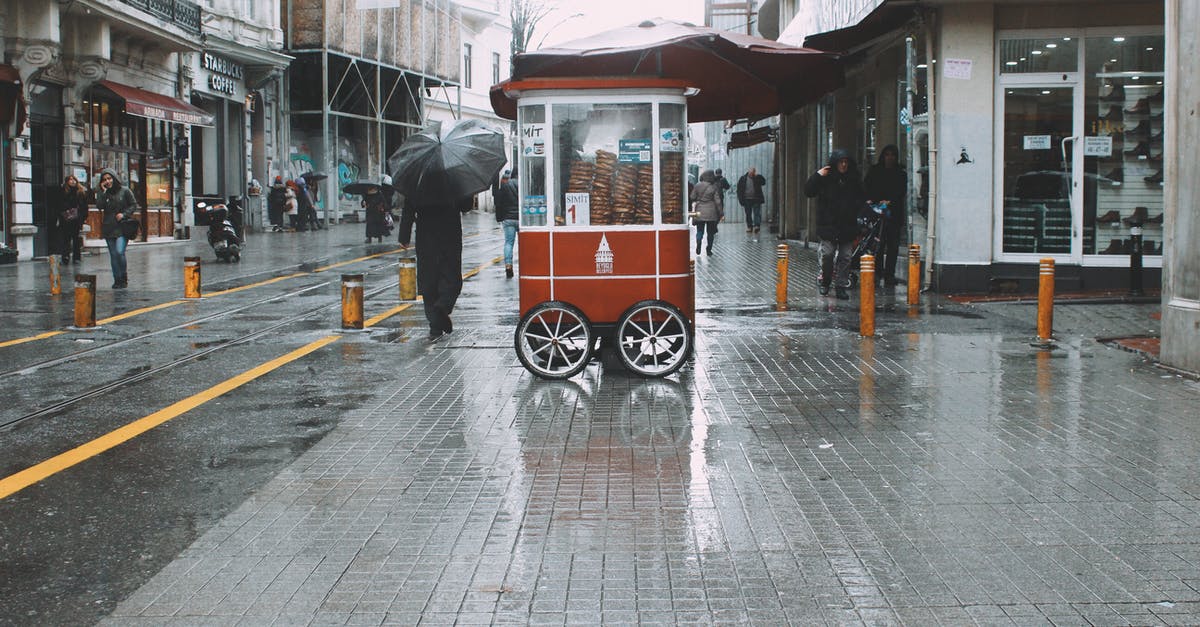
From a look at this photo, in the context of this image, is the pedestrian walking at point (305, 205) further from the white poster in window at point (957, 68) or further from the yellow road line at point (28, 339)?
the yellow road line at point (28, 339)

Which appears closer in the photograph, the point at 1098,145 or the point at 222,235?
the point at 1098,145

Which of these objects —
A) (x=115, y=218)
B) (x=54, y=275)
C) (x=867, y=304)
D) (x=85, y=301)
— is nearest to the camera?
(x=867, y=304)

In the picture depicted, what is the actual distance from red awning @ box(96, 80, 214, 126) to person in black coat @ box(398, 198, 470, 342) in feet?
57.5

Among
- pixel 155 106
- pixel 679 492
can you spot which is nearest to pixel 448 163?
pixel 679 492

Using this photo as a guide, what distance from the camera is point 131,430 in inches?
309

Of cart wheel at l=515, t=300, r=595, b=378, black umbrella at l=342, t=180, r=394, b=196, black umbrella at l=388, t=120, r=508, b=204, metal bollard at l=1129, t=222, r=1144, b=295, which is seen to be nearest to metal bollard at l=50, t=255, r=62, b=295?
black umbrella at l=388, t=120, r=508, b=204

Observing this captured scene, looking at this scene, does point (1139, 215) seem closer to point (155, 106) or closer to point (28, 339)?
point (28, 339)

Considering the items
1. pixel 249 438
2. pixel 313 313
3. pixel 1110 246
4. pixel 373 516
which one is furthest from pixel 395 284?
pixel 373 516

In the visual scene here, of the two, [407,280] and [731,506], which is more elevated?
[407,280]

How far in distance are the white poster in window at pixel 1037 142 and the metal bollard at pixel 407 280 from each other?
8197 millimetres

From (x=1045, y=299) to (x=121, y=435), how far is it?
8023 mm

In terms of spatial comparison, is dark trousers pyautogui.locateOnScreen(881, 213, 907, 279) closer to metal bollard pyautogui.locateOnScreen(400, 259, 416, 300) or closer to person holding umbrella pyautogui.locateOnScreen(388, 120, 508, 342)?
metal bollard pyautogui.locateOnScreen(400, 259, 416, 300)

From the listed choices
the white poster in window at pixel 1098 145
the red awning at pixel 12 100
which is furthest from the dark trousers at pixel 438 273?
the red awning at pixel 12 100

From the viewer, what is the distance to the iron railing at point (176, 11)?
27973 mm
